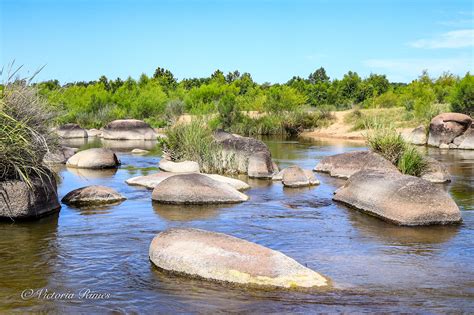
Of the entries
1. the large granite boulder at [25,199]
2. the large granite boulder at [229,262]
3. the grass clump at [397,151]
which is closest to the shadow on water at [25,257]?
the large granite boulder at [25,199]

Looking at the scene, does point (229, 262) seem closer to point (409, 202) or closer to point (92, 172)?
point (409, 202)

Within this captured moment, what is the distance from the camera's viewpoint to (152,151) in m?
28.0

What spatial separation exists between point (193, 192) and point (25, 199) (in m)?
3.60

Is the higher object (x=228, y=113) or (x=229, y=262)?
(x=228, y=113)

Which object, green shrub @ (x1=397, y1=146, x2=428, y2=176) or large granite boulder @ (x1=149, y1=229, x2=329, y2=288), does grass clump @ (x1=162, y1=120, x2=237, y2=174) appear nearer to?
green shrub @ (x1=397, y1=146, x2=428, y2=176)

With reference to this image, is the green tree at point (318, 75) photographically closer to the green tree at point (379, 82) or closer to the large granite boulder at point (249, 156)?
the green tree at point (379, 82)

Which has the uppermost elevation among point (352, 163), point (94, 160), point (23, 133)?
point (23, 133)

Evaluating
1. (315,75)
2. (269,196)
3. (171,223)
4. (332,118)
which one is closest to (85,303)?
(171,223)

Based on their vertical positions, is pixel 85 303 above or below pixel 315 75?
below

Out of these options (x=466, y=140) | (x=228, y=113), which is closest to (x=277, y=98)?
(x=228, y=113)

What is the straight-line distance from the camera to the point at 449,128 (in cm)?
3103

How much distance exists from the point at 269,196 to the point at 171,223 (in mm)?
3860

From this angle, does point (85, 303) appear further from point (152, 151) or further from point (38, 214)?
point (152, 151)

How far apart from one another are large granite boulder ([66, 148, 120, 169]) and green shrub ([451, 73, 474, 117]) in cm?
2447
